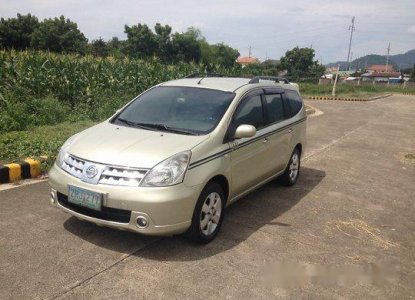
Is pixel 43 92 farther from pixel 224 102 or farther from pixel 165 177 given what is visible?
pixel 165 177

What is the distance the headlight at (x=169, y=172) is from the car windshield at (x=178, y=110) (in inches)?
23.9

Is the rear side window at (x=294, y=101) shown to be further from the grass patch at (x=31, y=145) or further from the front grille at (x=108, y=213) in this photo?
the grass patch at (x=31, y=145)

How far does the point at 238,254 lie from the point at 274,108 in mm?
2481

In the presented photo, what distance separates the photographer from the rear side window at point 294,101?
6.43m

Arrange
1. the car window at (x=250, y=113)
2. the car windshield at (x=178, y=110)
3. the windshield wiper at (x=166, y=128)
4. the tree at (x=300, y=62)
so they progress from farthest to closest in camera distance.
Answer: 1. the tree at (x=300, y=62)
2. the car window at (x=250, y=113)
3. the car windshield at (x=178, y=110)
4. the windshield wiper at (x=166, y=128)

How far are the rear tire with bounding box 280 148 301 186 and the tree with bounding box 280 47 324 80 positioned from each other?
65.8m

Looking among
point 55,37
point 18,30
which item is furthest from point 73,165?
point 18,30

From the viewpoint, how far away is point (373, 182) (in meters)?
7.29

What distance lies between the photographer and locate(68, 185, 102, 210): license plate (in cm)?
373

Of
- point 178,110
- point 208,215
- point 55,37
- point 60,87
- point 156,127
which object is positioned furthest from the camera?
point 55,37

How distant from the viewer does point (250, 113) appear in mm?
5109

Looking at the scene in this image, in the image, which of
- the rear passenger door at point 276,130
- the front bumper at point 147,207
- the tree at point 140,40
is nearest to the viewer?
the front bumper at point 147,207

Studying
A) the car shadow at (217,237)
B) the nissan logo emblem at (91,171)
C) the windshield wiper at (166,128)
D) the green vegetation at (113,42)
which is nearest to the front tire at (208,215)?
the car shadow at (217,237)

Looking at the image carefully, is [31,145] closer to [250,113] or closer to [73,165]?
[73,165]
